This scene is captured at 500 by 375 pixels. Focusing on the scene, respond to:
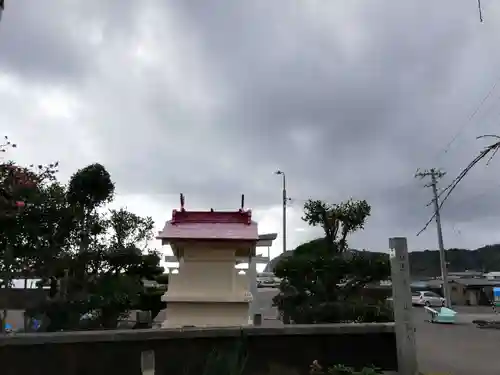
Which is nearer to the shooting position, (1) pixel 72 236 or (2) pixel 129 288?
(2) pixel 129 288

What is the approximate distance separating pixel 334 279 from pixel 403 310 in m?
6.41

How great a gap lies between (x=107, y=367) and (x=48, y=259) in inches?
349

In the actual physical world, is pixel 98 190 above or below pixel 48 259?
above

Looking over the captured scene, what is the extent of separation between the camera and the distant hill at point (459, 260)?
78812mm

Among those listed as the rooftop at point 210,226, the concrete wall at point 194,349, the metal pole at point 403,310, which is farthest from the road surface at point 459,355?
the rooftop at point 210,226

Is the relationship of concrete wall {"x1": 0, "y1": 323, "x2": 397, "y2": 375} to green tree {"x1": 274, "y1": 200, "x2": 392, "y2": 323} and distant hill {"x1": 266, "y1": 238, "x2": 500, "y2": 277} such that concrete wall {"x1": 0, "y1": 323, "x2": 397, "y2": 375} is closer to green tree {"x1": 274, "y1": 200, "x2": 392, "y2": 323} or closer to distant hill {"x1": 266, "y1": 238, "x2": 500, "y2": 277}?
green tree {"x1": 274, "y1": 200, "x2": 392, "y2": 323}

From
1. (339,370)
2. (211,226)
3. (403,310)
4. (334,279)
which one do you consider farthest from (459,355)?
(211,226)

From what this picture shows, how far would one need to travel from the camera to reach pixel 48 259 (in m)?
14.9

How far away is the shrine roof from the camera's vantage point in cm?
1007

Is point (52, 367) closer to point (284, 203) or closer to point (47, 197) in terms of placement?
point (47, 197)

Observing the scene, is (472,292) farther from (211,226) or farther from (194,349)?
(194,349)

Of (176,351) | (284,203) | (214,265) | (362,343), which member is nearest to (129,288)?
(214,265)

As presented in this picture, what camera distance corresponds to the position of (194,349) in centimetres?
763

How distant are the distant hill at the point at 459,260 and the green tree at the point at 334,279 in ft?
206
